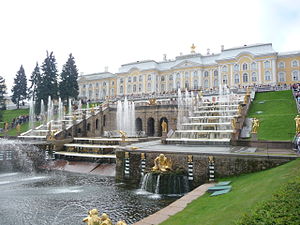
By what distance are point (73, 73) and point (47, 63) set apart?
20.6ft

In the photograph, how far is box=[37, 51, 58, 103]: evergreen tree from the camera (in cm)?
5016

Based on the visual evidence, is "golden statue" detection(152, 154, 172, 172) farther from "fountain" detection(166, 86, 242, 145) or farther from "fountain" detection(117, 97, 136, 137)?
"fountain" detection(117, 97, 136, 137)

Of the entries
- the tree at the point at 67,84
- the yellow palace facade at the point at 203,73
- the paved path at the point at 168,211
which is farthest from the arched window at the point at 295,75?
the paved path at the point at 168,211

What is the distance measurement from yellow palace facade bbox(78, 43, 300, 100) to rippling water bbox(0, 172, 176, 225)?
51.8m

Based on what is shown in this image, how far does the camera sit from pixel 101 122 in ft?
119

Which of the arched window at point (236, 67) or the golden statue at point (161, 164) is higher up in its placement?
the arched window at point (236, 67)

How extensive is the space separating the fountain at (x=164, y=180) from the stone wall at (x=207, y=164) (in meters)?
0.59

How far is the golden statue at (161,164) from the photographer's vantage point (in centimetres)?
1307

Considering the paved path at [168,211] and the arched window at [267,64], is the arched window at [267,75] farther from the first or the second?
the paved path at [168,211]

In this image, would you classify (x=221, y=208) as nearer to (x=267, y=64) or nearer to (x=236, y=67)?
(x=267, y=64)

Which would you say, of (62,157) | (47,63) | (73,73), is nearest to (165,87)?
(73,73)

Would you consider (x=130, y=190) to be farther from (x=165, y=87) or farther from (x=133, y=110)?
(x=165, y=87)

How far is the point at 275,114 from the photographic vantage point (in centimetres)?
2606

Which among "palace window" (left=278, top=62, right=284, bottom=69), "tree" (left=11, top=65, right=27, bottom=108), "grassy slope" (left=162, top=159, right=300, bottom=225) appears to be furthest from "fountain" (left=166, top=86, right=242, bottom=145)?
"tree" (left=11, top=65, right=27, bottom=108)
